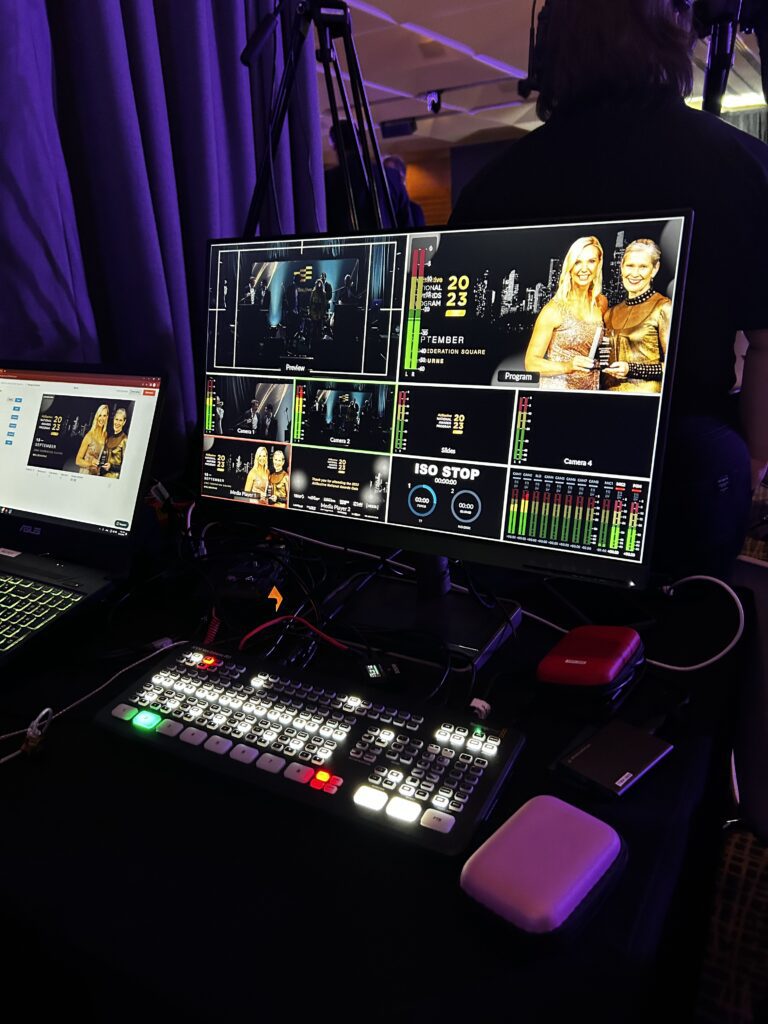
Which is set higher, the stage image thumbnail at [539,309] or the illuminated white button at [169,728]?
the stage image thumbnail at [539,309]

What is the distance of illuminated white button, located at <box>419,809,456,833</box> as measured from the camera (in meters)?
0.58

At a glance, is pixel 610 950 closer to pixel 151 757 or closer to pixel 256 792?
pixel 256 792

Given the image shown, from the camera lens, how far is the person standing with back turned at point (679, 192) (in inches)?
44.8

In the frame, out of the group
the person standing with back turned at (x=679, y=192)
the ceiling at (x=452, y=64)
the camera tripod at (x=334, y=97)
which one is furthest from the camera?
the ceiling at (x=452, y=64)

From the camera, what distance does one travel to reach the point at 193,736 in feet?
2.31

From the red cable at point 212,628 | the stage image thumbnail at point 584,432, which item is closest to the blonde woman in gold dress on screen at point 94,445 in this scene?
the red cable at point 212,628

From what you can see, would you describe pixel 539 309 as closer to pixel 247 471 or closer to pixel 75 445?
pixel 247 471

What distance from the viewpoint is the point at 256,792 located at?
0.66m

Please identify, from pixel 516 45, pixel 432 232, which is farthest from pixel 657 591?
pixel 516 45

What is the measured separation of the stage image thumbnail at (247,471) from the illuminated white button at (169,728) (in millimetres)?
374

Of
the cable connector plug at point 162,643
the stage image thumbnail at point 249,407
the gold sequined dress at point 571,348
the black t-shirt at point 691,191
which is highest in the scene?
the black t-shirt at point 691,191

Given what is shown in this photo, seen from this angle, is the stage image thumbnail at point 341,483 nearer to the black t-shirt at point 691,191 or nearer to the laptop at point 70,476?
the laptop at point 70,476

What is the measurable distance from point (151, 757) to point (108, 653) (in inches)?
9.2

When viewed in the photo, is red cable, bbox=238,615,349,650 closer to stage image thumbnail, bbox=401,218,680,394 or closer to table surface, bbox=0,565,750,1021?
table surface, bbox=0,565,750,1021
